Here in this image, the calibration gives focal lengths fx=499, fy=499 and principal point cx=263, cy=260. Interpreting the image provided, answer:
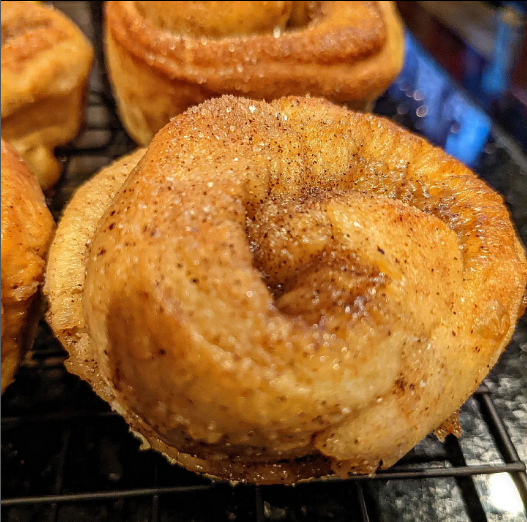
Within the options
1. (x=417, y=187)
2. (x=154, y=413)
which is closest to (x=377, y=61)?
(x=417, y=187)

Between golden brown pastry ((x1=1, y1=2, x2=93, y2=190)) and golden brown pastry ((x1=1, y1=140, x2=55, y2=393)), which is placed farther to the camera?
golden brown pastry ((x1=1, y1=2, x2=93, y2=190))

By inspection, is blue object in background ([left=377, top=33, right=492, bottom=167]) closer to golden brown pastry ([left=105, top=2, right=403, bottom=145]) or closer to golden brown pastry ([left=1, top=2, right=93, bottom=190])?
golden brown pastry ([left=105, top=2, right=403, bottom=145])

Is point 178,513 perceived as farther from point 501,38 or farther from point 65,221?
point 501,38

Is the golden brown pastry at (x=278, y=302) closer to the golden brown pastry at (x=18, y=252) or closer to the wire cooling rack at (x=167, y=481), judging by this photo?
the golden brown pastry at (x=18, y=252)

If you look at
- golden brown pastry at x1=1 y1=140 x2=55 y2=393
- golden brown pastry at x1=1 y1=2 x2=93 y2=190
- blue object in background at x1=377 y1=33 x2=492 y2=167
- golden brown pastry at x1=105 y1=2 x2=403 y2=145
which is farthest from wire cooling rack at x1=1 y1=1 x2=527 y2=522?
blue object in background at x1=377 y1=33 x2=492 y2=167

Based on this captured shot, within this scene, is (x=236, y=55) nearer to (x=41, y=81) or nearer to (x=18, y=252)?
(x=41, y=81)

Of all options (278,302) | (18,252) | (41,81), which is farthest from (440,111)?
(18,252)
